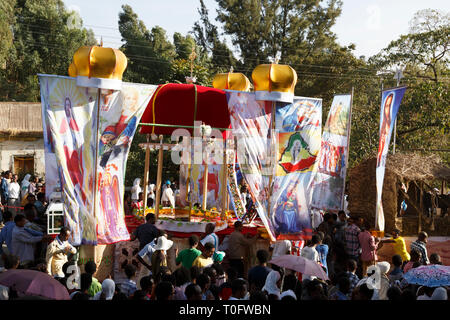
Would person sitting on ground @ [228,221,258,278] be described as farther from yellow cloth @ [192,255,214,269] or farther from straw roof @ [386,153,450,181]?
straw roof @ [386,153,450,181]

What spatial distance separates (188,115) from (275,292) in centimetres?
658

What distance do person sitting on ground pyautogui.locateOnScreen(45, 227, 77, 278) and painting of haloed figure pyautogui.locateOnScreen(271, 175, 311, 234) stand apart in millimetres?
4052

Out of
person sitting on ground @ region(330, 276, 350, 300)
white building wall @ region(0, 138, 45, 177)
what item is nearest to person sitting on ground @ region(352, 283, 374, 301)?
person sitting on ground @ region(330, 276, 350, 300)

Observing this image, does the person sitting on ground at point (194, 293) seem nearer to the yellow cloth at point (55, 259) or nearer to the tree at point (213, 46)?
the yellow cloth at point (55, 259)

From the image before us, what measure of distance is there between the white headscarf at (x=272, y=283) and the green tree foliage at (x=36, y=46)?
27523 mm

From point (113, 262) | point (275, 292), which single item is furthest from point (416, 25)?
point (275, 292)

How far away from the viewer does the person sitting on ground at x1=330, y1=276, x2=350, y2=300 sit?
6.18 meters

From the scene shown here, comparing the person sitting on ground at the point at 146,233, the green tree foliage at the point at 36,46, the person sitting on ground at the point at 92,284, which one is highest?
the green tree foliage at the point at 36,46

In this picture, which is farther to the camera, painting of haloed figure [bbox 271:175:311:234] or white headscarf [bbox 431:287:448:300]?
painting of haloed figure [bbox 271:175:311:234]

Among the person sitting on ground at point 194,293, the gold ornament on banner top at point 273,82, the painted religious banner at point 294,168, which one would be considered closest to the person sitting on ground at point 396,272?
the painted religious banner at point 294,168

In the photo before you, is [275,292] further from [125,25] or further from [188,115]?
[125,25]

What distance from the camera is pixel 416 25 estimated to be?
24.9 metres

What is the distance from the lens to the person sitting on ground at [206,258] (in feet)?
24.5

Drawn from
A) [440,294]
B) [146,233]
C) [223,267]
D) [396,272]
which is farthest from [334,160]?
[440,294]
